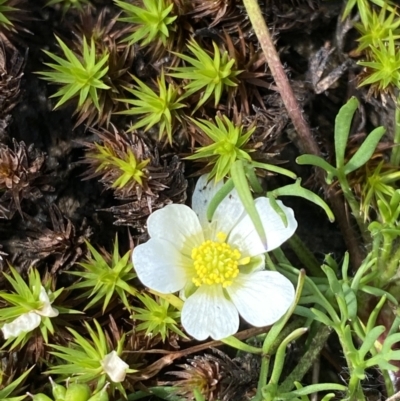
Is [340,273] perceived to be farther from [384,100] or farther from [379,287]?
[384,100]

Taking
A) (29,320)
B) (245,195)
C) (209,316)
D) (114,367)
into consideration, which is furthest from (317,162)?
(29,320)

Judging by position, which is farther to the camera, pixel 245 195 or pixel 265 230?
pixel 265 230

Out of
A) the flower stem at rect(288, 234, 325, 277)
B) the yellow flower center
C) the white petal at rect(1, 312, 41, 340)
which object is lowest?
the flower stem at rect(288, 234, 325, 277)

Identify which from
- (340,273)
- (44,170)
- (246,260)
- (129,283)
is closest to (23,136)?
(44,170)

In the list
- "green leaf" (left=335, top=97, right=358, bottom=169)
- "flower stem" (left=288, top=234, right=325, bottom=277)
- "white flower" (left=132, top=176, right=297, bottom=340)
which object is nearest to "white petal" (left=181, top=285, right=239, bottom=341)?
"white flower" (left=132, top=176, right=297, bottom=340)

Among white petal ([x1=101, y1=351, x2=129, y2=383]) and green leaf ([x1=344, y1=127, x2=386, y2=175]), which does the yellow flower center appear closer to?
white petal ([x1=101, y1=351, x2=129, y2=383])

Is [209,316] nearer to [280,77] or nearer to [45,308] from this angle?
[45,308]
